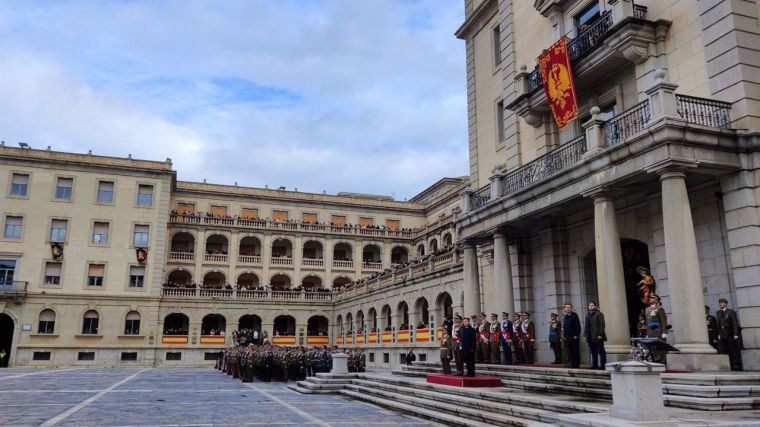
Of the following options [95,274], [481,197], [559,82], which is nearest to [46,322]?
[95,274]

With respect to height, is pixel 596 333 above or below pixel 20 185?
below

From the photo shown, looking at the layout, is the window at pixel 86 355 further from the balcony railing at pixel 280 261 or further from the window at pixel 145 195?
the balcony railing at pixel 280 261

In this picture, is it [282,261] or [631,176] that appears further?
[282,261]

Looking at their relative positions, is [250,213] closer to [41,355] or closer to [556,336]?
[41,355]

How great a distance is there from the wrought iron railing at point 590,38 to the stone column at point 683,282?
5299mm

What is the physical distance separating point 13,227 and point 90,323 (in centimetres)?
940

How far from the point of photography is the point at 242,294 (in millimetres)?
49594

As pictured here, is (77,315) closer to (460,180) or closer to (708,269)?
(460,180)

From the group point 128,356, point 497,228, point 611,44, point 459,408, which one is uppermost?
point 611,44

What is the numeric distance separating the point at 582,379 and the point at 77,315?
42532mm

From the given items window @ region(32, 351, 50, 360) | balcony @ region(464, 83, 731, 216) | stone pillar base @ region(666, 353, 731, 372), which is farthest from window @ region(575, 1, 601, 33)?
window @ region(32, 351, 50, 360)

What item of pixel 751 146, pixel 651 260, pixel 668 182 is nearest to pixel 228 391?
pixel 651 260

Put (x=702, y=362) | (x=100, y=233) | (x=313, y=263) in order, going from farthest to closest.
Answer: (x=313, y=263)
(x=100, y=233)
(x=702, y=362)

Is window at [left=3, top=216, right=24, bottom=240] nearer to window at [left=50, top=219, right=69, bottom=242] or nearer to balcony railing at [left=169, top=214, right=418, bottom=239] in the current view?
window at [left=50, top=219, right=69, bottom=242]
